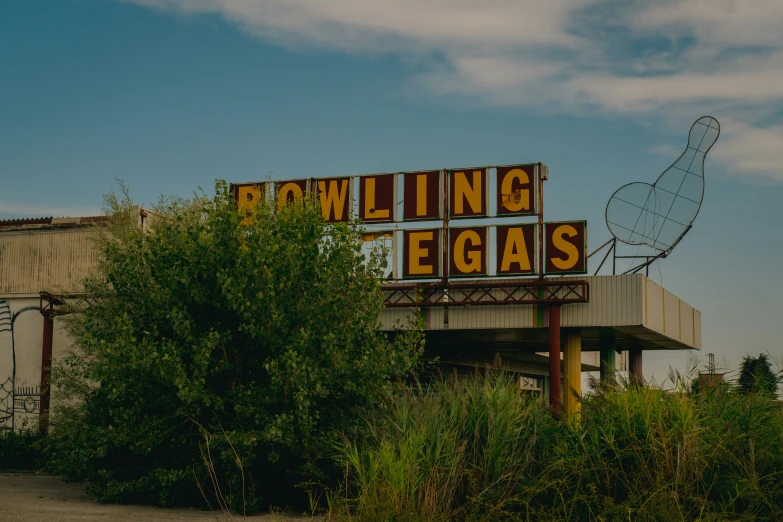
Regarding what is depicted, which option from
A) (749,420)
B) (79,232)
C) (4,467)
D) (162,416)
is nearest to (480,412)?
(749,420)

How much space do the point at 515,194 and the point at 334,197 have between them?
6924mm

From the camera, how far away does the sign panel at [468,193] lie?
30469mm

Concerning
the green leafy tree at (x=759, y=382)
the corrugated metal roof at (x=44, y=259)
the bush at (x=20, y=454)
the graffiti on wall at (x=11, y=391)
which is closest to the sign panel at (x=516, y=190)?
the green leafy tree at (x=759, y=382)

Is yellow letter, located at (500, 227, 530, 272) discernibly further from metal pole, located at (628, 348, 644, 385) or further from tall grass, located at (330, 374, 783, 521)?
tall grass, located at (330, 374, 783, 521)

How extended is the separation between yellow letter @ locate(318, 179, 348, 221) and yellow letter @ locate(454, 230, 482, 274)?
491cm

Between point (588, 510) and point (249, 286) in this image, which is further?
point (249, 286)

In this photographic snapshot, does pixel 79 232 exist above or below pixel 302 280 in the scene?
above

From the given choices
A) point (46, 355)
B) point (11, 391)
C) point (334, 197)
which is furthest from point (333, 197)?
point (11, 391)

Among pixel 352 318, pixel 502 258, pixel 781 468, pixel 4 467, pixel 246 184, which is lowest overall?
pixel 4 467

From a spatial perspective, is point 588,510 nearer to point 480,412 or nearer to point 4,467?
point 480,412

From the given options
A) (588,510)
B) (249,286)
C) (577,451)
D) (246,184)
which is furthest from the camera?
(246,184)

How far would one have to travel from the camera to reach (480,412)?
1516 centimetres

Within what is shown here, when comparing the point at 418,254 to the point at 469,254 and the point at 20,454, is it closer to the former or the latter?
the point at 469,254

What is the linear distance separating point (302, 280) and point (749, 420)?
9.13 meters
